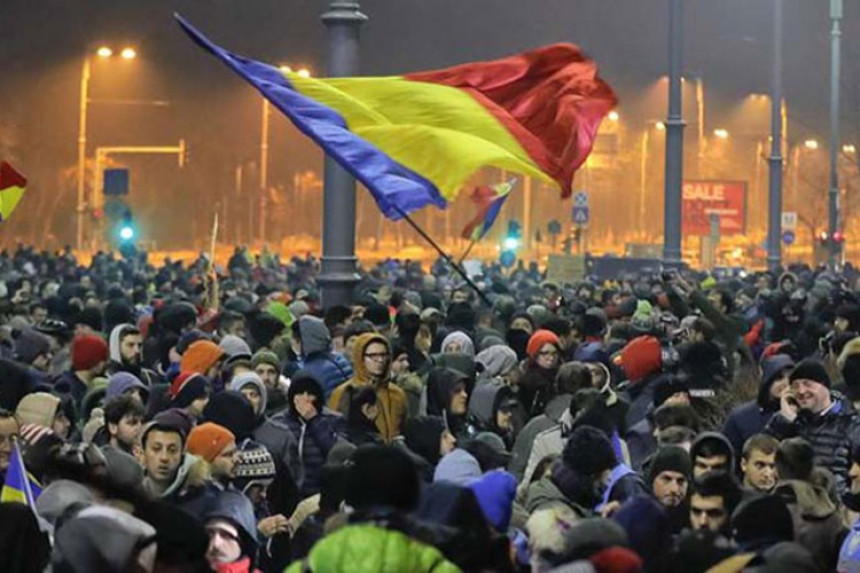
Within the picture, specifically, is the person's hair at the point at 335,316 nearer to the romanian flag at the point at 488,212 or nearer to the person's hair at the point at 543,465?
the person's hair at the point at 543,465

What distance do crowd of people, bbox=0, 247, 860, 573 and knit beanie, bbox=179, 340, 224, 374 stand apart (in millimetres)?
14

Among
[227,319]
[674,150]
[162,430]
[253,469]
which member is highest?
[674,150]

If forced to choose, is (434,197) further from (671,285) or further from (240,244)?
(240,244)

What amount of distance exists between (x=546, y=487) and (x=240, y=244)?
5779cm

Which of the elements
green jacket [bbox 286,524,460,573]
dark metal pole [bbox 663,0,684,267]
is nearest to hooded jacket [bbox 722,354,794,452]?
green jacket [bbox 286,524,460,573]

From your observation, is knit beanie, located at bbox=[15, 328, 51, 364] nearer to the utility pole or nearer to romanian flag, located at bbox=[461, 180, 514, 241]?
romanian flag, located at bbox=[461, 180, 514, 241]

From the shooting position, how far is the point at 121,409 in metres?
11.8

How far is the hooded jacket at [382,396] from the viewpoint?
13477mm

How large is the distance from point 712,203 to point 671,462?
54349 mm

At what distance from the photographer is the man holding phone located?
11852 mm

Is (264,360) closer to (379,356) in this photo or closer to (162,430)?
(379,356)

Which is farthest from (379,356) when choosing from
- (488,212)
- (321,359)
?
(488,212)

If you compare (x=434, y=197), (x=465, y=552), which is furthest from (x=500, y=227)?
(x=465, y=552)

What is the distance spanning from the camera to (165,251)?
6725 cm
